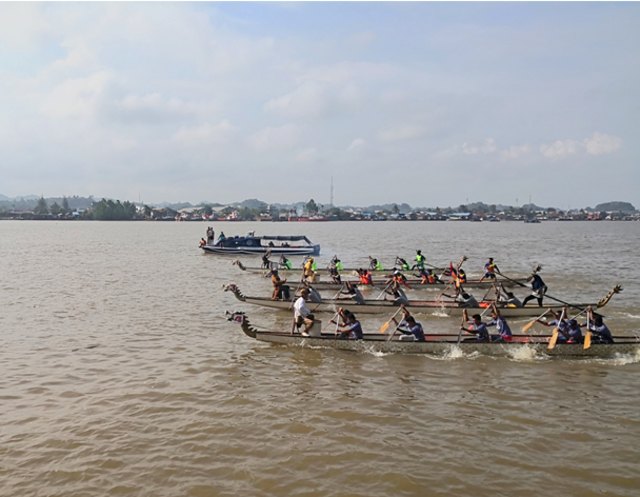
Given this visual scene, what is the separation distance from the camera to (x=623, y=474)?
32.8 feet

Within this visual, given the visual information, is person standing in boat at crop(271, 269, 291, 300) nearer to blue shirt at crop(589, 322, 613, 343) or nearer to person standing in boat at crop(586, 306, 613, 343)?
person standing in boat at crop(586, 306, 613, 343)

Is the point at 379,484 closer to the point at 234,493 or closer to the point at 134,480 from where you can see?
the point at 234,493

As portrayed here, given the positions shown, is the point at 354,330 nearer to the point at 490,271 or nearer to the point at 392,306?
the point at 392,306

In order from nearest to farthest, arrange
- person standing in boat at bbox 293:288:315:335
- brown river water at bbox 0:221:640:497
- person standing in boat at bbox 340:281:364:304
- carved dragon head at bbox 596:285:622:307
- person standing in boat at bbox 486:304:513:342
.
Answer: brown river water at bbox 0:221:640:497 < person standing in boat at bbox 486:304:513:342 < person standing in boat at bbox 293:288:315:335 < carved dragon head at bbox 596:285:622:307 < person standing in boat at bbox 340:281:364:304

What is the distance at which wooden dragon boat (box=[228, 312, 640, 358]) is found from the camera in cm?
1700

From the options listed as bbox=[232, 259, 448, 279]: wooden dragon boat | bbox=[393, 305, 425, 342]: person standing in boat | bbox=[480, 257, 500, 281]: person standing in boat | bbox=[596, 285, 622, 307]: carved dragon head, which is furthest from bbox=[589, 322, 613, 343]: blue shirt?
bbox=[232, 259, 448, 279]: wooden dragon boat

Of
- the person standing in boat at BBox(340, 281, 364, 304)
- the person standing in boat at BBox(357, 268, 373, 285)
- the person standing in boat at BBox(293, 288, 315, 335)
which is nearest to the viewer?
the person standing in boat at BBox(293, 288, 315, 335)

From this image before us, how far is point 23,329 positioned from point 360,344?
13.5 meters

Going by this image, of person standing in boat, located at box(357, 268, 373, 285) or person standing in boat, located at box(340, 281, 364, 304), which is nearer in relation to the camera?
person standing in boat, located at box(340, 281, 364, 304)

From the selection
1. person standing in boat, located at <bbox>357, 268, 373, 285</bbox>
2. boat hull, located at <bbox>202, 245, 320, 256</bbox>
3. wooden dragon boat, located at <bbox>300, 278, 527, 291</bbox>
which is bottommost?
wooden dragon boat, located at <bbox>300, 278, 527, 291</bbox>

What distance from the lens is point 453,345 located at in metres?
17.1

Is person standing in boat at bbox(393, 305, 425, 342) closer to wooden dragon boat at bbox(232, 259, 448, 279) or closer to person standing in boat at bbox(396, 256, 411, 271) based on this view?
wooden dragon boat at bbox(232, 259, 448, 279)

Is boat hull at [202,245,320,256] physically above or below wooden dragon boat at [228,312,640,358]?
above

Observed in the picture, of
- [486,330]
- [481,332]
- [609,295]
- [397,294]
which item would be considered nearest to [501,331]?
[486,330]
